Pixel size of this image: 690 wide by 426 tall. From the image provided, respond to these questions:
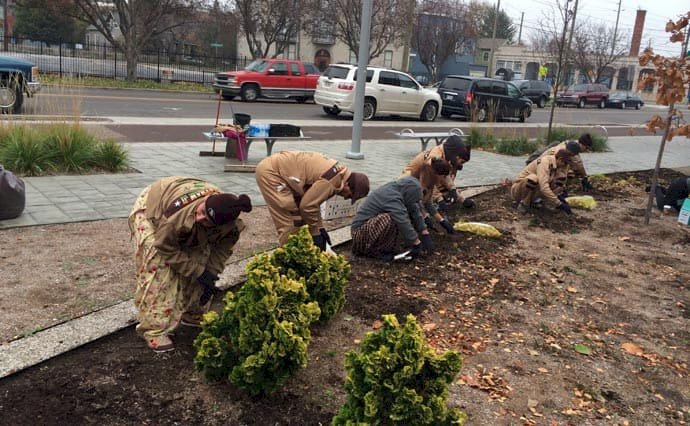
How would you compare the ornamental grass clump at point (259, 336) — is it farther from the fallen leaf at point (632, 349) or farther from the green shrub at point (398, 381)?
the fallen leaf at point (632, 349)

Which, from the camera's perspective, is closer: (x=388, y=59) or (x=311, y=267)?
(x=311, y=267)

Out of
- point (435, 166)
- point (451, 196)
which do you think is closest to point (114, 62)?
point (451, 196)

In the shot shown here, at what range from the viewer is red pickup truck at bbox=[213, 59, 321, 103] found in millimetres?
22625

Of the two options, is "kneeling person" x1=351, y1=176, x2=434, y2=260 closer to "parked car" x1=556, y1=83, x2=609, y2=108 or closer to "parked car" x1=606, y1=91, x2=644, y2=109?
"parked car" x1=556, y1=83, x2=609, y2=108

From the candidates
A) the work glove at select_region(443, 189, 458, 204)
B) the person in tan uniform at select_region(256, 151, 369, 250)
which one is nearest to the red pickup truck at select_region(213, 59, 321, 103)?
the work glove at select_region(443, 189, 458, 204)

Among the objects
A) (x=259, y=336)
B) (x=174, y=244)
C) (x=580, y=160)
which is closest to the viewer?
(x=259, y=336)

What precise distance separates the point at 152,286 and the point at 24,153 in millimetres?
5348

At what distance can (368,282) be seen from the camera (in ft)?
16.2

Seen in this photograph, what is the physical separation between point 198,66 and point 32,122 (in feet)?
86.7

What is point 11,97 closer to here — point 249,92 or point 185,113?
point 185,113

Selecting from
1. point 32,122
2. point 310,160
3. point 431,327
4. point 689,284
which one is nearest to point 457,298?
point 431,327

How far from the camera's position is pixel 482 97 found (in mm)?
21312

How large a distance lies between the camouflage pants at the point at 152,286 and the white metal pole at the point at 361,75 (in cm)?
733

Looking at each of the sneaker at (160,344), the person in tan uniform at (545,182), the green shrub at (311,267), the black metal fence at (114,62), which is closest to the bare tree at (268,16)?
the black metal fence at (114,62)
